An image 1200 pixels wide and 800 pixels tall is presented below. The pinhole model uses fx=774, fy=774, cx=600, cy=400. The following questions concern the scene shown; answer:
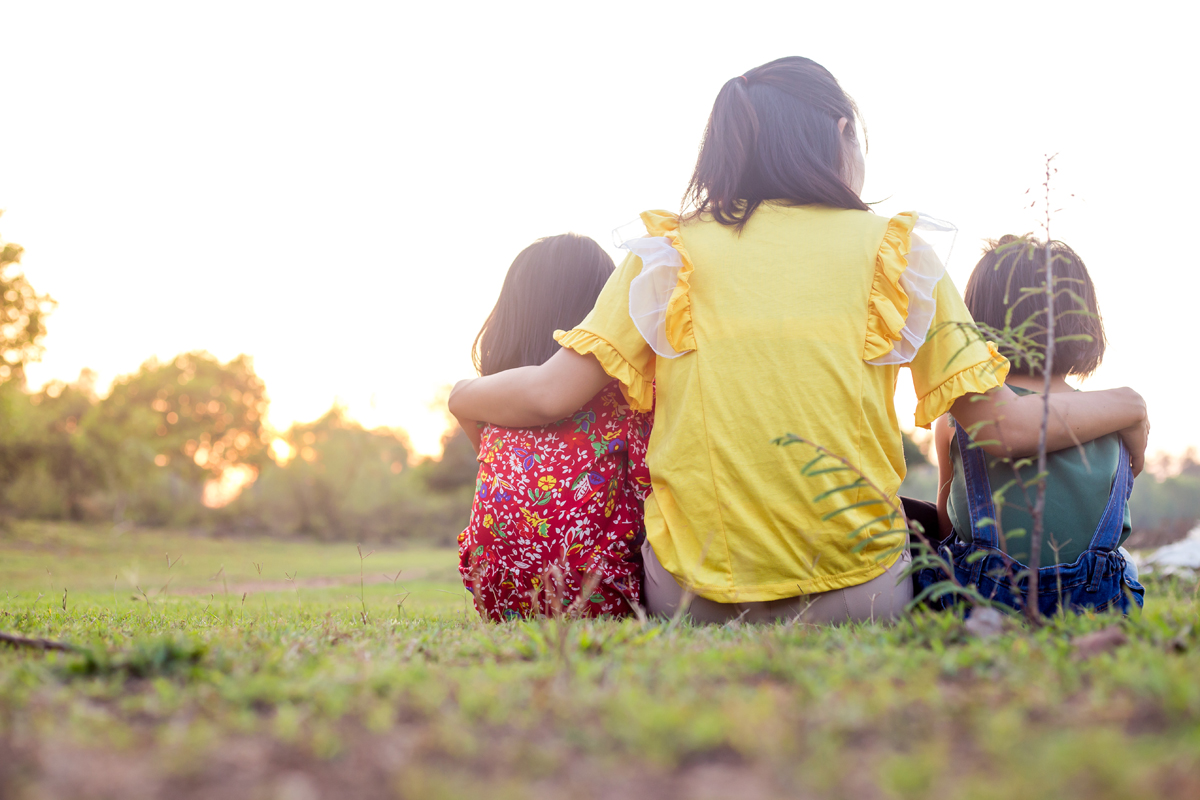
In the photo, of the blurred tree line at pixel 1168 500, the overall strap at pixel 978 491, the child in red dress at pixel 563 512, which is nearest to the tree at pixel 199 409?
the blurred tree line at pixel 1168 500

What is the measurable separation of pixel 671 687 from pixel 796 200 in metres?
1.77

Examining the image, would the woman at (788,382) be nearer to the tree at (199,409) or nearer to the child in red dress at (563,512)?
the child in red dress at (563,512)

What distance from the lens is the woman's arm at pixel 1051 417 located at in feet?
7.46

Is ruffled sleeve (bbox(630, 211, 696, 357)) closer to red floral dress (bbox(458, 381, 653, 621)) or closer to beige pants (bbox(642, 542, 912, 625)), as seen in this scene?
red floral dress (bbox(458, 381, 653, 621))

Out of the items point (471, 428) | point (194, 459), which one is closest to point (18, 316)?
point (471, 428)

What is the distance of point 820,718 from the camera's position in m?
1.14

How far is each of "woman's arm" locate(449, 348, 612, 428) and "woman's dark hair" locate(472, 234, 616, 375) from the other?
0.55 meters

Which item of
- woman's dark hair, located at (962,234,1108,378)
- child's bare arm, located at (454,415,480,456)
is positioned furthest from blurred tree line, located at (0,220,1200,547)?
child's bare arm, located at (454,415,480,456)

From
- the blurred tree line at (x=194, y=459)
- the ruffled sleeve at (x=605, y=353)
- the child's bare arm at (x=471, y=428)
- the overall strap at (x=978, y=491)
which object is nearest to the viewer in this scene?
the ruffled sleeve at (x=605, y=353)

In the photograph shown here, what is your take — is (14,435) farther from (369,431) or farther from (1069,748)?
(1069,748)

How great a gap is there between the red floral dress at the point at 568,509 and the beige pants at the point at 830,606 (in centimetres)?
42

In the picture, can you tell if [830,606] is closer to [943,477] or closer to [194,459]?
[943,477]

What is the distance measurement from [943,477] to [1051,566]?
1.74ft

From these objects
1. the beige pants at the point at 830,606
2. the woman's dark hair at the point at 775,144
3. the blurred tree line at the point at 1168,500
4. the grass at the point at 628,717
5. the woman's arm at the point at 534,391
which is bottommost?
the blurred tree line at the point at 1168,500
